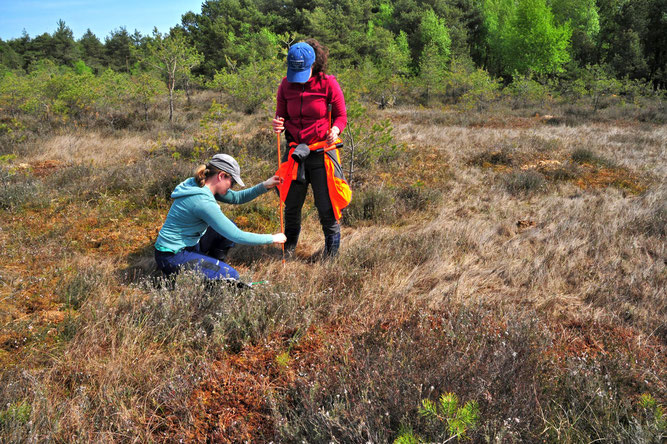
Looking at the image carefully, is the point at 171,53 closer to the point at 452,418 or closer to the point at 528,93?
the point at 452,418

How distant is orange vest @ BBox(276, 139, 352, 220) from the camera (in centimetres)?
311

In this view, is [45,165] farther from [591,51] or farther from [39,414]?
[591,51]

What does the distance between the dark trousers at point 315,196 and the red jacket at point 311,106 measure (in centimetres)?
21

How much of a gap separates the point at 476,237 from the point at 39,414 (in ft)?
12.5

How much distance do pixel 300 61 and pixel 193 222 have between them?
59.2 inches

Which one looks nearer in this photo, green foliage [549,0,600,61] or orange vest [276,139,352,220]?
orange vest [276,139,352,220]

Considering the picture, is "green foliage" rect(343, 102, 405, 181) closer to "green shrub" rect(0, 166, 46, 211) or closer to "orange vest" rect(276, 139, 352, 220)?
"orange vest" rect(276, 139, 352, 220)

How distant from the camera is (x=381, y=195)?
5.01 m

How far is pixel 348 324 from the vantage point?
2.50m

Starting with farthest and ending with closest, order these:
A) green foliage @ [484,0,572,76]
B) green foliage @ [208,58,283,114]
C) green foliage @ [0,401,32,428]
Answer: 1. green foliage @ [484,0,572,76]
2. green foliage @ [208,58,283,114]
3. green foliage @ [0,401,32,428]

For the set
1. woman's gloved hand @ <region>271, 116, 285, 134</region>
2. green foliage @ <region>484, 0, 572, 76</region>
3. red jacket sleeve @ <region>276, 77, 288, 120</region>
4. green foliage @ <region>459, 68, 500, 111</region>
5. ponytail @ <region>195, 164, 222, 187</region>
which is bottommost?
ponytail @ <region>195, 164, 222, 187</region>

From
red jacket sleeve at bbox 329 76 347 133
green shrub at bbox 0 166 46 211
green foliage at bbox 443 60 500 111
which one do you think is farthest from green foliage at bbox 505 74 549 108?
green shrub at bbox 0 166 46 211

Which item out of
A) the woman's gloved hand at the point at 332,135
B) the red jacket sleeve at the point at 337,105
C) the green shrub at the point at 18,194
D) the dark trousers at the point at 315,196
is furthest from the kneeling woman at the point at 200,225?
the green shrub at the point at 18,194

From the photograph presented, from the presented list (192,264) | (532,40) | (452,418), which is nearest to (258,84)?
(192,264)
